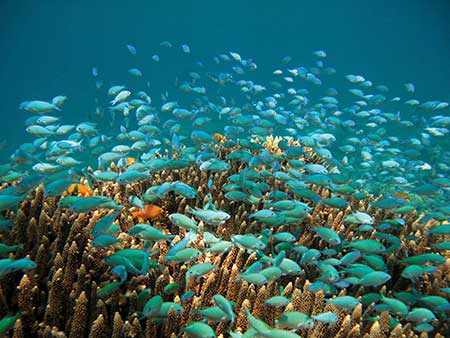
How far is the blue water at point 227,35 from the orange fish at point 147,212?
95871 mm

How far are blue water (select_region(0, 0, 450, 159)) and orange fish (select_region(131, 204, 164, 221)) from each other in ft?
315

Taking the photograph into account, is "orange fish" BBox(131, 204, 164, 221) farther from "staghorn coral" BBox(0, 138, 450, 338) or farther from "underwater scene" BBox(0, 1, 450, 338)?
"staghorn coral" BBox(0, 138, 450, 338)

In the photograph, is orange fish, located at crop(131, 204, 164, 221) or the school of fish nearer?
the school of fish

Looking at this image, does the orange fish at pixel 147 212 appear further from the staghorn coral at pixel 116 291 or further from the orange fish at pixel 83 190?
the orange fish at pixel 83 190

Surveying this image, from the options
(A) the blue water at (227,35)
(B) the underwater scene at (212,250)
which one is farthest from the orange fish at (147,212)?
(A) the blue water at (227,35)

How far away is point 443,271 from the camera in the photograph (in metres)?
4.70

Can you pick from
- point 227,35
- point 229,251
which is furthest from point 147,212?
point 227,35

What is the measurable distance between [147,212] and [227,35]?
145043mm

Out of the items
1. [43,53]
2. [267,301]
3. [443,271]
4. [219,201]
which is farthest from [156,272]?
[43,53]

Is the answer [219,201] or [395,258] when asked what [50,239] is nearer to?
[219,201]

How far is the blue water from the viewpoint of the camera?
110000 mm

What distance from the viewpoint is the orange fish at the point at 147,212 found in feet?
14.9

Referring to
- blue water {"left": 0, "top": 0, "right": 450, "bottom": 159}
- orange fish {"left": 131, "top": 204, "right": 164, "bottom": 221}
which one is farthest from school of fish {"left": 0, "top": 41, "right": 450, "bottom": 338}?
blue water {"left": 0, "top": 0, "right": 450, "bottom": 159}

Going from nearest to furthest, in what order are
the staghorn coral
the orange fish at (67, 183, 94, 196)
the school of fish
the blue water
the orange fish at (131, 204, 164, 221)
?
the staghorn coral, the school of fish, the orange fish at (131, 204, 164, 221), the orange fish at (67, 183, 94, 196), the blue water
